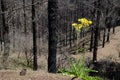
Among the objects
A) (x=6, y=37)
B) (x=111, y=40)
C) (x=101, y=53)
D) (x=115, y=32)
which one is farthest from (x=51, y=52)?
(x=115, y=32)

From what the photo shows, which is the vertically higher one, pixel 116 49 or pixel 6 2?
pixel 6 2

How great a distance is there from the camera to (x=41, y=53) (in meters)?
31.5

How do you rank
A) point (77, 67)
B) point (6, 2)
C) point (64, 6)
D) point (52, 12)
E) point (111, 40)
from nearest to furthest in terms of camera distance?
point (77, 67), point (52, 12), point (64, 6), point (6, 2), point (111, 40)

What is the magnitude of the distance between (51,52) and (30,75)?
136 inches

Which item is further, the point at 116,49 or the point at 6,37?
the point at 116,49

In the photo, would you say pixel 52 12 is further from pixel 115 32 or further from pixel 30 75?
pixel 115 32

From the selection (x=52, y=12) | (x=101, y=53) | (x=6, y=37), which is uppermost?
(x=52, y=12)

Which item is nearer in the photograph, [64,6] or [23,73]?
[23,73]

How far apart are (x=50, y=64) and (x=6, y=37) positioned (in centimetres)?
826

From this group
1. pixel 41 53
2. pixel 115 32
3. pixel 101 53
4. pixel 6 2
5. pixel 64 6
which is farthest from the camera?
pixel 115 32

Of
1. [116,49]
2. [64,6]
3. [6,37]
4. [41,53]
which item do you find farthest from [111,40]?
[64,6]

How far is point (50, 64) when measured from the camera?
34.3 feet

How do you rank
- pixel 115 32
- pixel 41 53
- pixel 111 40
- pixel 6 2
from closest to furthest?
pixel 6 2 → pixel 41 53 → pixel 111 40 → pixel 115 32

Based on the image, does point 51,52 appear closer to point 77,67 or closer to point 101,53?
point 77,67
